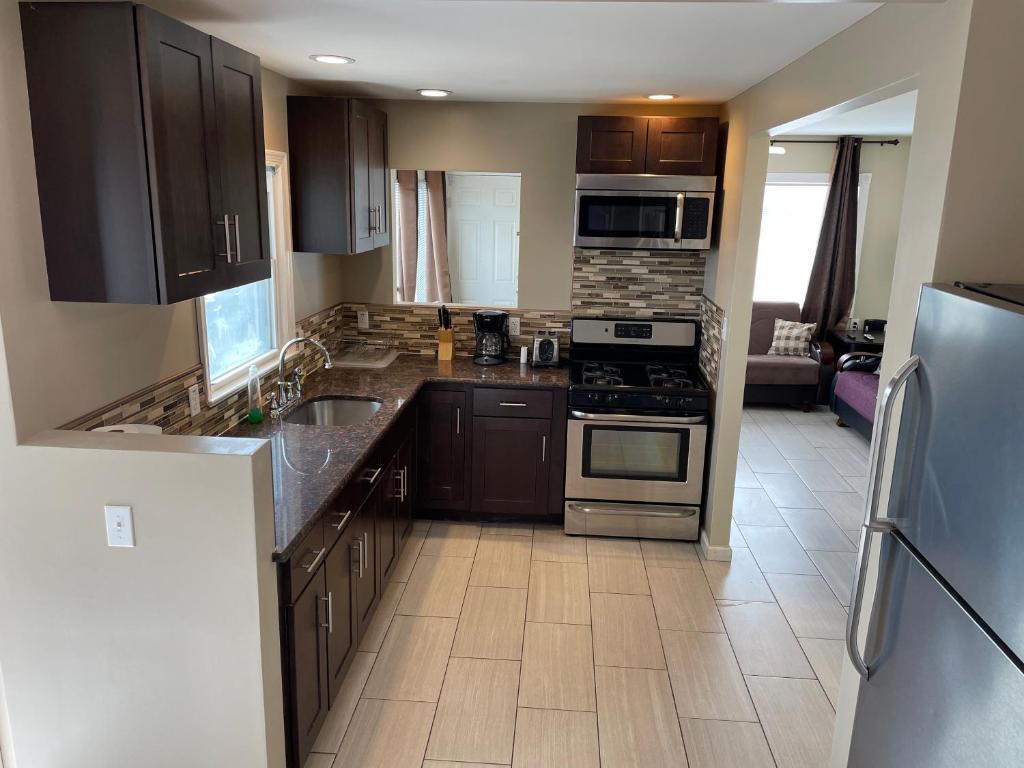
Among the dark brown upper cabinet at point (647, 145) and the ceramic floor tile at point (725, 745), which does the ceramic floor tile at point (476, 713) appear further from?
the dark brown upper cabinet at point (647, 145)

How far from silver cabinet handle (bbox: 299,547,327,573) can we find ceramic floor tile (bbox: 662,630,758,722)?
4.71 feet

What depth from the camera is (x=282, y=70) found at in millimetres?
3289

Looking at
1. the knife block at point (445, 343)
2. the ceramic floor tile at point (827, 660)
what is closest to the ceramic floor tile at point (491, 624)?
the ceramic floor tile at point (827, 660)

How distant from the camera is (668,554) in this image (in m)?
3.93

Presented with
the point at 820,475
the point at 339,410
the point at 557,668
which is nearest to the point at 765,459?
the point at 820,475

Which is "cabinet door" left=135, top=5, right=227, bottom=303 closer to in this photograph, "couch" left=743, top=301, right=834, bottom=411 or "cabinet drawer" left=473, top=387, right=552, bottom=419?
"cabinet drawer" left=473, top=387, right=552, bottom=419

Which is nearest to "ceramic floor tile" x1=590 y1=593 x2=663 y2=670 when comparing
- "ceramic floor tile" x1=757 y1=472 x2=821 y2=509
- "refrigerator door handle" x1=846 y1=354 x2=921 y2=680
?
"refrigerator door handle" x1=846 y1=354 x2=921 y2=680

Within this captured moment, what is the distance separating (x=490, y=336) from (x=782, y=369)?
336 cm

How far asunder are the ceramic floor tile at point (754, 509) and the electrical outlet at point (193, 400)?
2.94m

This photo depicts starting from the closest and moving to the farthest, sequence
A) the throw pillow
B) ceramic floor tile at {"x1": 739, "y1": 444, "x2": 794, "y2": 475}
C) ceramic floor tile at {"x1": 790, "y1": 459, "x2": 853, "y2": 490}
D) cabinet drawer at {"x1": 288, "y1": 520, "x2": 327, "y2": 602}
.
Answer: cabinet drawer at {"x1": 288, "y1": 520, "x2": 327, "y2": 602}, ceramic floor tile at {"x1": 790, "y1": 459, "x2": 853, "y2": 490}, ceramic floor tile at {"x1": 739, "y1": 444, "x2": 794, "y2": 475}, the throw pillow

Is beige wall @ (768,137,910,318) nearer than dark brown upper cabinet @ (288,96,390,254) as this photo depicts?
No

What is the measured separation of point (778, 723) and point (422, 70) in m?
2.97

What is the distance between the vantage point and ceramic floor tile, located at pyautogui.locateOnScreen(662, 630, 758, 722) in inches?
107

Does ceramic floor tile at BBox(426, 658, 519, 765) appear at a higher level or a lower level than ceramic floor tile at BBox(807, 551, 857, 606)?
lower
